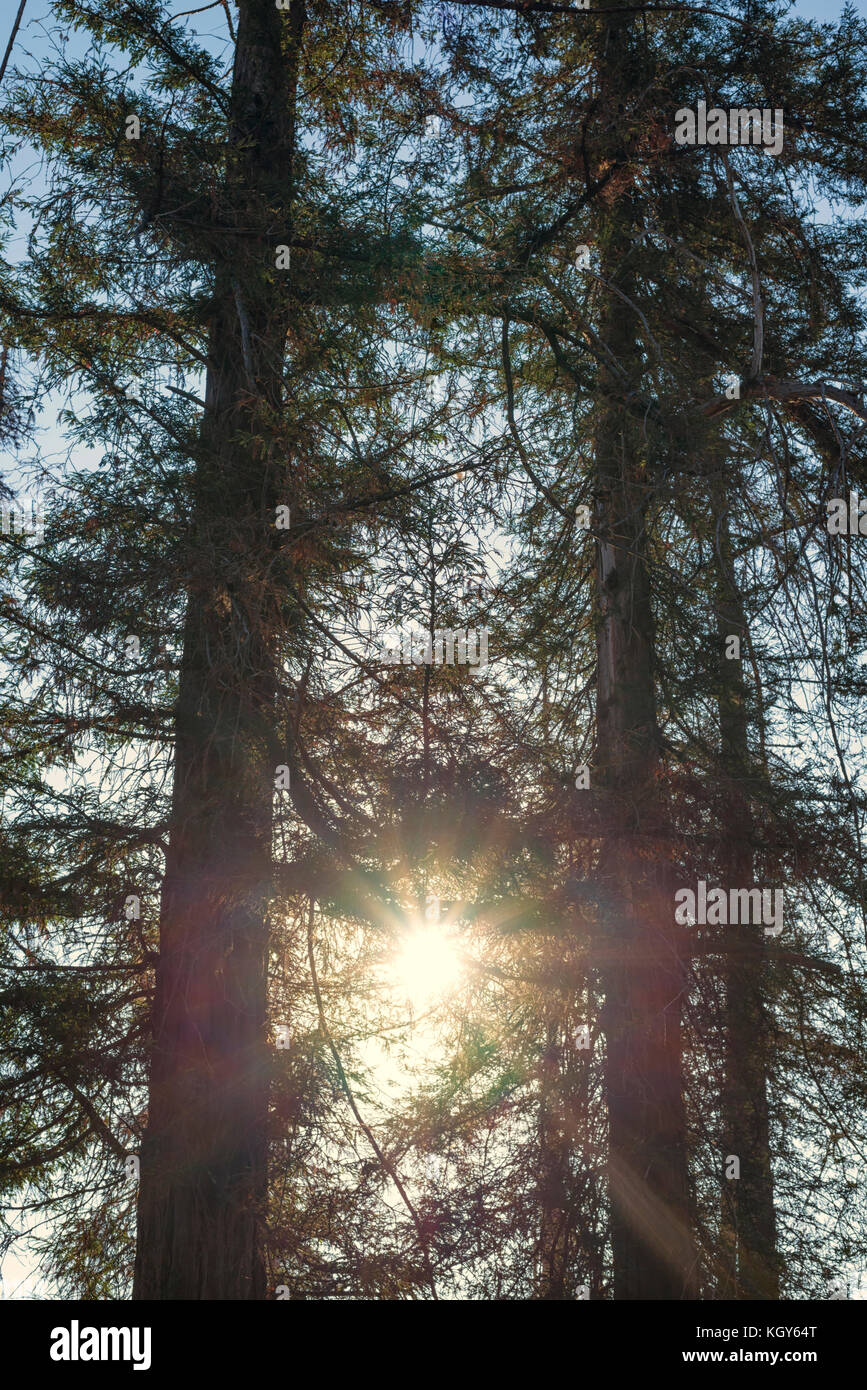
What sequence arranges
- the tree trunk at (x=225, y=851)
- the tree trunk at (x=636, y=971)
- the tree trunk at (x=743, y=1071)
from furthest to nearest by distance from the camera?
the tree trunk at (x=743, y=1071), the tree trunk at (x=636, y=971), the tree trunk at (x=225, y=851)

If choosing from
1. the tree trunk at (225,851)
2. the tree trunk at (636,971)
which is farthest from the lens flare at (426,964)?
the tree trunk at (636,971)

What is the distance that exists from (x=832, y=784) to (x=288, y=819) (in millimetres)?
3524

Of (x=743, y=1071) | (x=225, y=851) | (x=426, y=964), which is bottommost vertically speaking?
(x=743, y=1071)

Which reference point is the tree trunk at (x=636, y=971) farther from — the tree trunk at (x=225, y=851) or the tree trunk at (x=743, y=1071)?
the tree trunk at (x=225, y=851)

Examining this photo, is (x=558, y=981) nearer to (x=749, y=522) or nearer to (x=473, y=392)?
(x=749, y=522)

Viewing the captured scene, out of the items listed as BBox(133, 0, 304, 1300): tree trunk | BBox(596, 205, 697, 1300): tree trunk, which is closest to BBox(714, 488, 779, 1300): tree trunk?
BBox(596, 205, 697, 1300): tree trunk

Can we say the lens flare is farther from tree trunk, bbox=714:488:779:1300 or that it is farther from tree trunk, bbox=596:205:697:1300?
tree trunk, bbox=714:488:779:1300

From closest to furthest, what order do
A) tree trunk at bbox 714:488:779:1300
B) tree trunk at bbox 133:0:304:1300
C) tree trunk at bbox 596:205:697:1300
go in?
tree trunk at bbox 133:0:304:1300, tree trunk at bbox 596:205:697:1300, tree trunk at bbox 714:488:779:1300

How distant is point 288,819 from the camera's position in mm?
6020

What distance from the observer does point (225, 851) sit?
5.93m

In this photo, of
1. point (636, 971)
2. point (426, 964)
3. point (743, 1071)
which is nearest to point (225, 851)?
point (426, 964)

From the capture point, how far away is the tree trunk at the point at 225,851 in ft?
18.8

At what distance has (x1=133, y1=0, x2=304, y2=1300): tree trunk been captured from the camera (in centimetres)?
573

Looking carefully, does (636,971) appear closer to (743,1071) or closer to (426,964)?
A: (743,1071)
